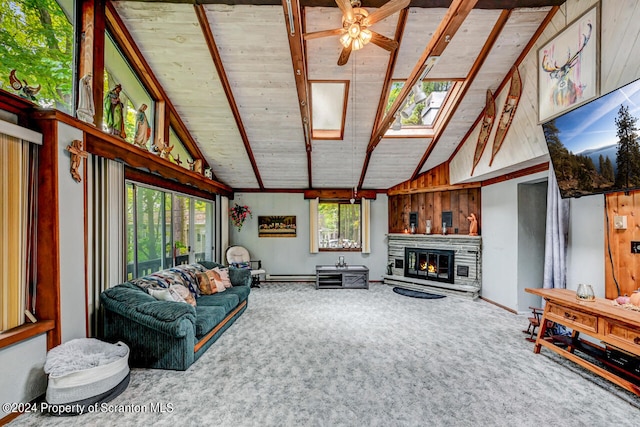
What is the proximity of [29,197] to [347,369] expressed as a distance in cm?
318

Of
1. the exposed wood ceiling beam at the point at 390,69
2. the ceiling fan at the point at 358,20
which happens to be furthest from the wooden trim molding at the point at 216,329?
the exposed wood ceiling beam at the point at 390,69

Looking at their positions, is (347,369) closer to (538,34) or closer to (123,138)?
(123,138)

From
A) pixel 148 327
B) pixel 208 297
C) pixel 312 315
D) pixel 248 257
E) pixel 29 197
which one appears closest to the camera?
pixel 29 197

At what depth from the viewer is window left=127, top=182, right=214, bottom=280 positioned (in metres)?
3.76

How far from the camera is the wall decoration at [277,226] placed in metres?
7.33

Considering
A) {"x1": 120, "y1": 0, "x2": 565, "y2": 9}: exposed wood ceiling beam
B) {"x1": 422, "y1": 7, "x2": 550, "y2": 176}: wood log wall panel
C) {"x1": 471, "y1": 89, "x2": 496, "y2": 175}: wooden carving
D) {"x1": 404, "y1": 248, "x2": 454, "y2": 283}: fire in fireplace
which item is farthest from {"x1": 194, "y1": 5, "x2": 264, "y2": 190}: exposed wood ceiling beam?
{"x1": 404, "y1": 248, "x2": 454, "y2": 283}: fire in fireplace

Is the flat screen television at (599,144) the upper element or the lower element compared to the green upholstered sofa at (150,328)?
upper

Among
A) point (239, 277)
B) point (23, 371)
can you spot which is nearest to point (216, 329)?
point (239, 277)

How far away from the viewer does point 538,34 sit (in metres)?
3.52

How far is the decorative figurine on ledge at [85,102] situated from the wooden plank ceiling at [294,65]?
1.15m

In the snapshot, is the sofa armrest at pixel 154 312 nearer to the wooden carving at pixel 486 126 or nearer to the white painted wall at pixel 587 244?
the white painted wall at pixel 587 244

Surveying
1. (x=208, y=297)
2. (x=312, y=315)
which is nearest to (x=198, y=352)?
(x=208, y=297)

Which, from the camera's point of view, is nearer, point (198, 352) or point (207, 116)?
point (198, 352)

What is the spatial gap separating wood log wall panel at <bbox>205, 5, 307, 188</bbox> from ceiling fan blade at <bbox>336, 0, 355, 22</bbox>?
123 centimetres
